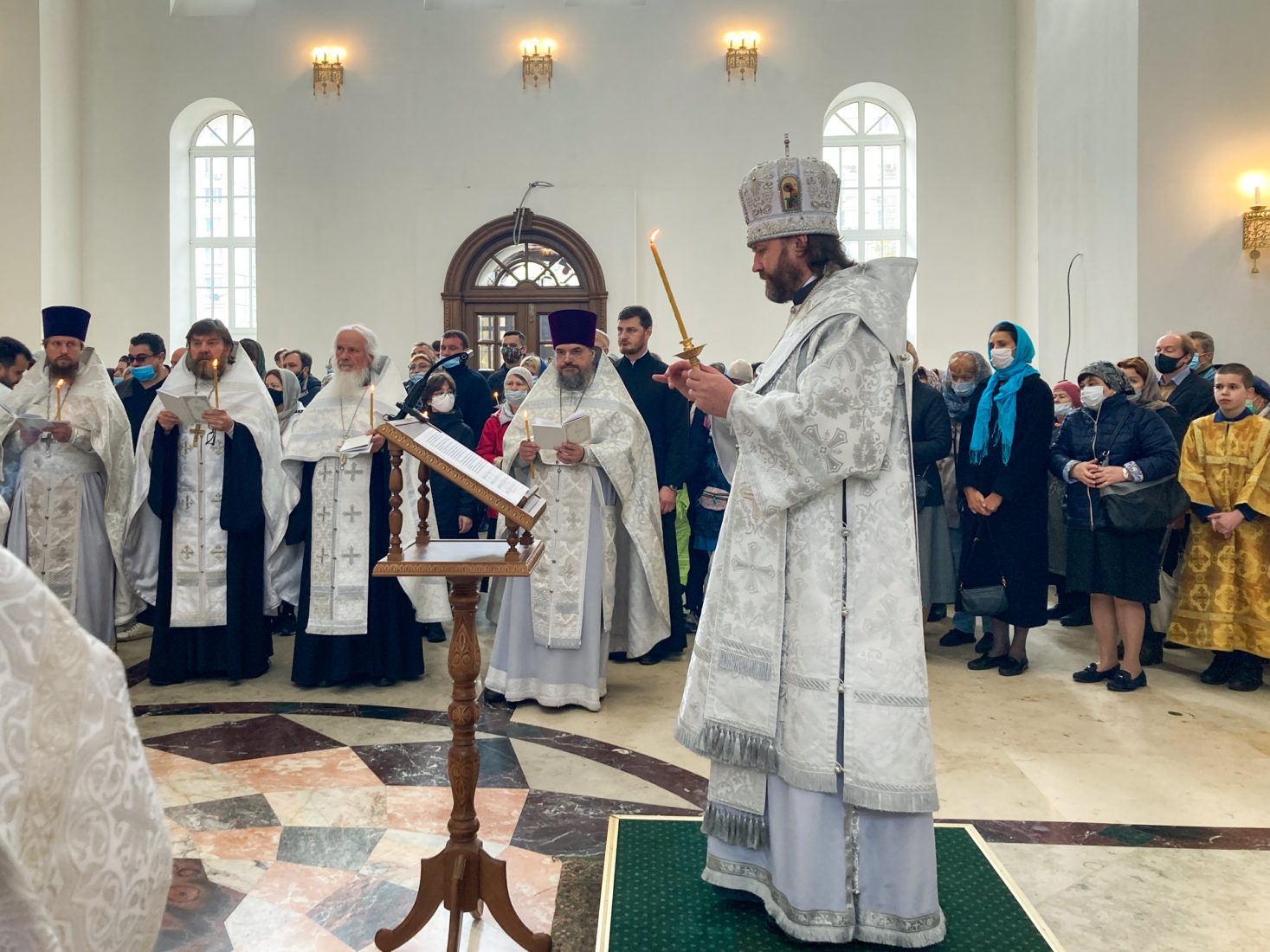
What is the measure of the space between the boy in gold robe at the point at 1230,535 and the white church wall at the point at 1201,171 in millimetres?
2977

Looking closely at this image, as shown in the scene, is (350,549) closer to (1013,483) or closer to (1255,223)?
(1013,483)

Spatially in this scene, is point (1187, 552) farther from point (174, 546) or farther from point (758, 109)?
point (758, 109)

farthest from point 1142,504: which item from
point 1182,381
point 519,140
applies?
point 519,140

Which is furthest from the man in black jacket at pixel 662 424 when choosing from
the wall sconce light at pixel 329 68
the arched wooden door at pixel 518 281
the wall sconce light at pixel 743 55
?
the wall sconce light at pixel 329 68

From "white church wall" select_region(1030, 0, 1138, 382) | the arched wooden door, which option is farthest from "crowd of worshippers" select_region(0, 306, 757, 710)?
the arched wooden door

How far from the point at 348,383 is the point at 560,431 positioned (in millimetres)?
1555

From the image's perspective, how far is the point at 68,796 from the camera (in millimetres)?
1003

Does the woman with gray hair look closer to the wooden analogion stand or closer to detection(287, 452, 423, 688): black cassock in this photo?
detection(287, 452, 423, 688): black cassock

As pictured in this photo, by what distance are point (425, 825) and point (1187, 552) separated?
4146 millimetres

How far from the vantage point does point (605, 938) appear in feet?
8.00

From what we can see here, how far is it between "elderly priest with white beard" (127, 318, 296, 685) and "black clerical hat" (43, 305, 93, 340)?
2.03ft

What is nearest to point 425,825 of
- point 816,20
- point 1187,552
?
point 1187,552

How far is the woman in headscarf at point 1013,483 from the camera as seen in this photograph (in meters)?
5.00

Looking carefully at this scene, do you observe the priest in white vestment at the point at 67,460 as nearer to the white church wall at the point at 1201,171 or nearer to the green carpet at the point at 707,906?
the green carpet at the point at 707,906
